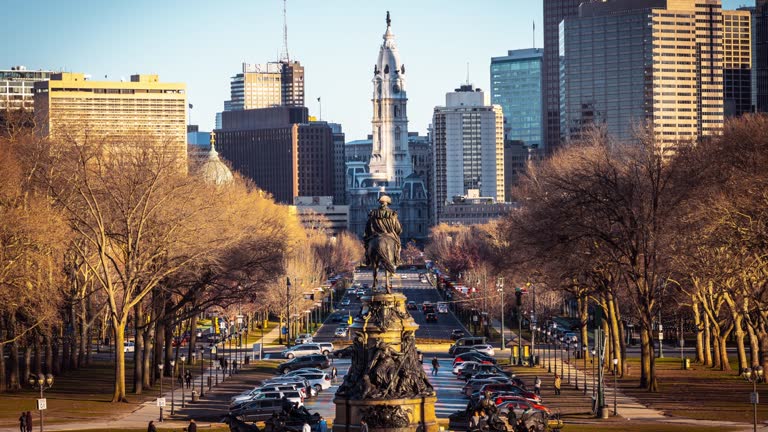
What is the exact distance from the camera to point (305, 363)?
113m

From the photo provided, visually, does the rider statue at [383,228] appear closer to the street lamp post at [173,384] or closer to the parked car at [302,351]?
the street lamp post at [173,384]

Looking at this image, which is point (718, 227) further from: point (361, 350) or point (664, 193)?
point (361, 350)

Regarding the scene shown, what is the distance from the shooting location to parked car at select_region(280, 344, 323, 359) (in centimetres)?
12475

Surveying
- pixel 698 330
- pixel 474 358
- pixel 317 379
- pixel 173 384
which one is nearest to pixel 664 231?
pixel 698 330

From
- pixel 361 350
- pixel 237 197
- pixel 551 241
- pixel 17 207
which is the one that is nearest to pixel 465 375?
pixel 551 241

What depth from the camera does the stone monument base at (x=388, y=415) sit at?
60.0 meters

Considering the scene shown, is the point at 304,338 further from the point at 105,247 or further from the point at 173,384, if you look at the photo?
the point at 173,384

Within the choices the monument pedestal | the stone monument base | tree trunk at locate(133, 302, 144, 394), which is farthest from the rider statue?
tree trunk at locate(133, 302, 144, 394)

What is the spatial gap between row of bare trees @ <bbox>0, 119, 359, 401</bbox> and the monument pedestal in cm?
3053

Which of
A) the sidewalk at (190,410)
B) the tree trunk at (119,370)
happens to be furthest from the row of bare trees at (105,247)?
the sidewalk at (190,410)

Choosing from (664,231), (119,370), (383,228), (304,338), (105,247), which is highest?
(664,231)

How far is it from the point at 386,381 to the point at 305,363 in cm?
5229

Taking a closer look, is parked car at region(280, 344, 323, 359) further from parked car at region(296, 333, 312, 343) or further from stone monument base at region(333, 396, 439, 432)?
stone monument base at region(333, 396, 439, 432)

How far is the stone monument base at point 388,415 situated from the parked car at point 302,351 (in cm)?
6335
